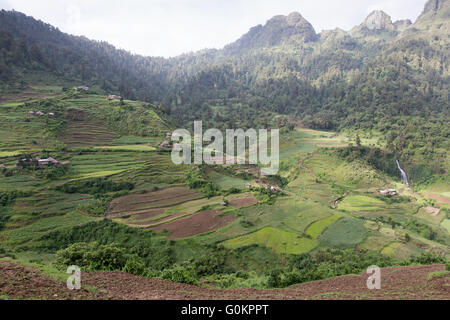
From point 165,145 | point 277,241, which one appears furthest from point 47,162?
point 277,241

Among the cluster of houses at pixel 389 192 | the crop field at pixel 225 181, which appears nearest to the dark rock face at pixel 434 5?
the cluster of houses at pixel 389 192

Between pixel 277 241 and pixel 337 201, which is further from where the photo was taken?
pixel 337 201

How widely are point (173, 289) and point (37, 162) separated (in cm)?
2855

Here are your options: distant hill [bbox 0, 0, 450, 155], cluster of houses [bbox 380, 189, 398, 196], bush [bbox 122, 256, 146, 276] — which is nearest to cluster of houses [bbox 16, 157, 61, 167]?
bush [bbox 122, 256, 146, 276]

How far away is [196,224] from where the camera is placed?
1022 inches

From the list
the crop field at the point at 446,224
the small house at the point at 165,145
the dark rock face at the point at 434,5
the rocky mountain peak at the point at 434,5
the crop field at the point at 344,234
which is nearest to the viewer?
the crop field at the point at 344,234

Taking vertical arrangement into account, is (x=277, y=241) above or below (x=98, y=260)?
below

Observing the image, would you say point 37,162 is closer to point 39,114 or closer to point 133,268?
point 39,114

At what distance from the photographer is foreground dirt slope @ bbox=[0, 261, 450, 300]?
827 cm

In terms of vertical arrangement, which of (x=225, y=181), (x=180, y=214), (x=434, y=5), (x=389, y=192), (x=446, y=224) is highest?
(x=434, y=5)

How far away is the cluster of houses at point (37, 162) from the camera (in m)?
28.8

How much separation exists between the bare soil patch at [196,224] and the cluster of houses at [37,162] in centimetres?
1684

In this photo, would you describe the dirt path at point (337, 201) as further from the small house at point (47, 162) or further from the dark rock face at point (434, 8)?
the dark rock face at point (434, 8)
